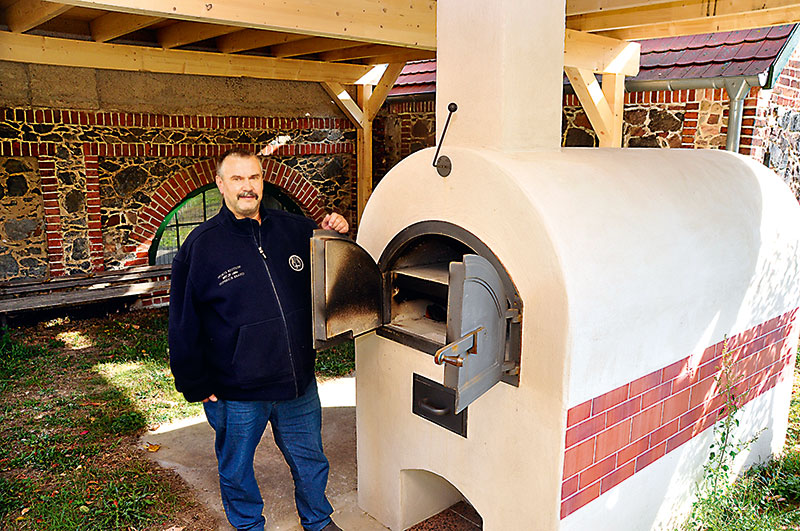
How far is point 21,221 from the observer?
21.2ft

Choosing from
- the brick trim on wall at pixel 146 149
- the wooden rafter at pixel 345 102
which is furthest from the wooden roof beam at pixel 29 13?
the wooden rafter at pixel 345 102

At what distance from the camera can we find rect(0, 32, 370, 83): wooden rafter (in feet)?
19.4

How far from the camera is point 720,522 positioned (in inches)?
122

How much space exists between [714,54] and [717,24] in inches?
24.0

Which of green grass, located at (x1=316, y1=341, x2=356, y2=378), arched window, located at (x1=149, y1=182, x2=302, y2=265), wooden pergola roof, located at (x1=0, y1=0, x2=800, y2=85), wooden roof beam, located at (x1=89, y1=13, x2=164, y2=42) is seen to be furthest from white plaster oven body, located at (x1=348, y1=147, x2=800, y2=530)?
arched window, located at (x1=149, y1=182, x2=302, y2=265)

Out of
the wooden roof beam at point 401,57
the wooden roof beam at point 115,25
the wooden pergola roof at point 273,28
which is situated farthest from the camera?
the wooden roof beam at point 401,57

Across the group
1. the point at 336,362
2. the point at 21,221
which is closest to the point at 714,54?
the point at 336,362

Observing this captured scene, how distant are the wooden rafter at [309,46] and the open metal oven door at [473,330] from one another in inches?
175

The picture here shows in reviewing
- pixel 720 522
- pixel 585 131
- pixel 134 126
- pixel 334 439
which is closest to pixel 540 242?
pixel 720 522

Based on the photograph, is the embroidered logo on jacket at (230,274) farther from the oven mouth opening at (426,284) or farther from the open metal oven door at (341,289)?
the oven mouth opening at (426,284)

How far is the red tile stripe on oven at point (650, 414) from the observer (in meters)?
2.52

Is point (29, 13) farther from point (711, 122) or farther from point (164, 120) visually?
point (711, 122)

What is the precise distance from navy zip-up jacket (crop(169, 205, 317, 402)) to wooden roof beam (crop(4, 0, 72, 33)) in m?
2.67

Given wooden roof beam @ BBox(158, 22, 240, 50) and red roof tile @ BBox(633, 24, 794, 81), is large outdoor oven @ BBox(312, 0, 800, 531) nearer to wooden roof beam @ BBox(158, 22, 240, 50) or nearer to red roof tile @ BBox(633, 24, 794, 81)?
red roof tile @ BBox(633, 24, 794, 81)
